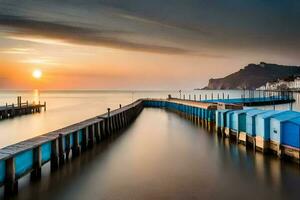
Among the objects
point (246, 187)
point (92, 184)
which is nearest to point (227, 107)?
point (246, 187)

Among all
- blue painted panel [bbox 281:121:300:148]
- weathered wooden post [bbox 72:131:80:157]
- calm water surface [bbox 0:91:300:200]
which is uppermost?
blue painted panel [bbox 281:121:300:148]

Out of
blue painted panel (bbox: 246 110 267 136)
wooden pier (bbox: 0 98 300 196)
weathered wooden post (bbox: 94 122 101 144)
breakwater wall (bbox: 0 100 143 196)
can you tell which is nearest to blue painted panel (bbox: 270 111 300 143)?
wooden pier (bbox: 0 98 300 196)

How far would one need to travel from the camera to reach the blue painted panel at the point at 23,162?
38.8 ft

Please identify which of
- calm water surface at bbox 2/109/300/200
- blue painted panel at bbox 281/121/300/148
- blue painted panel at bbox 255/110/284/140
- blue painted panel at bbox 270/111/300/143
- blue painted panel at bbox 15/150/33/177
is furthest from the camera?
blue painted panel at bbox 255/110/284/140

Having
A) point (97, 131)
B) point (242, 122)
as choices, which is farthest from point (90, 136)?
point (242, 122)

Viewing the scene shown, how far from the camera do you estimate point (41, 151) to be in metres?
14.1

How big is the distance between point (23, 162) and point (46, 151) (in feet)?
8.28

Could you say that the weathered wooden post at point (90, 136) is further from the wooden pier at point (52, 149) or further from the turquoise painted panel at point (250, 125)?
the turquoise painted panel at point (250, 125)

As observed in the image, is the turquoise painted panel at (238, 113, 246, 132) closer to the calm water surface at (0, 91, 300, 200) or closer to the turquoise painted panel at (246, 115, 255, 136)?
the turquoise painted panel at (246, 115, 255, 136)

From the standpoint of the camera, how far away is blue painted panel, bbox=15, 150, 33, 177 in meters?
11.8

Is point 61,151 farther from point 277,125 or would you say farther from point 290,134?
point 290,134

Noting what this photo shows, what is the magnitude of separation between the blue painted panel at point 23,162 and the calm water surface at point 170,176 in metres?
0.87

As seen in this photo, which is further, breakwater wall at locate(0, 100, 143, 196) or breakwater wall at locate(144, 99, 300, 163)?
breakwater wall at locate(144, 99, 300, 163)

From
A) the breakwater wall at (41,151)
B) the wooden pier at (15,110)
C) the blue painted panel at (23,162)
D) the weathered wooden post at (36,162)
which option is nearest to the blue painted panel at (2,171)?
the breakwater wall at (41,151)
